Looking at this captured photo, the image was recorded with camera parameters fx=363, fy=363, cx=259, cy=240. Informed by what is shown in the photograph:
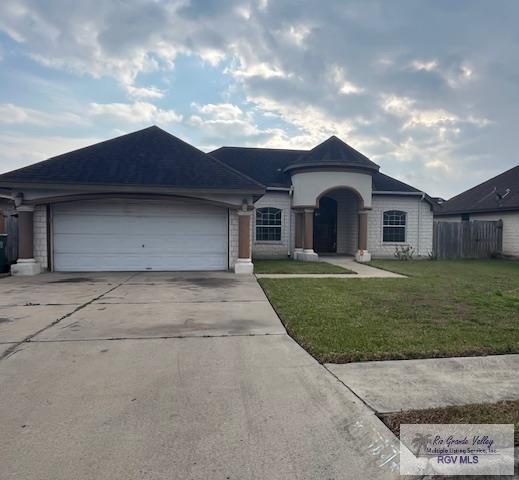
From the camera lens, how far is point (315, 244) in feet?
68.8

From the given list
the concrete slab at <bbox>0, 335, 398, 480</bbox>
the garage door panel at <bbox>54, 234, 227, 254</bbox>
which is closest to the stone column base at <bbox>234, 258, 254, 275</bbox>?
the garage door panel at <bbox>54, 234, 227, 254</bbox>

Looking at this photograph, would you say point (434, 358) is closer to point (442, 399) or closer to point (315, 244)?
point (442, 399)

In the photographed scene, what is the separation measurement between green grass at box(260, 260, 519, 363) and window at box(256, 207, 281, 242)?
7.48 meters

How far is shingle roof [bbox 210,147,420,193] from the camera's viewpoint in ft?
63.2

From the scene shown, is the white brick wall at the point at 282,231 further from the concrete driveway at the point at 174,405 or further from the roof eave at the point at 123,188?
the concrete driveway at the point at 174,405

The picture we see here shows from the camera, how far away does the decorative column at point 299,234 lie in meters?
17.9

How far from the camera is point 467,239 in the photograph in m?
19.7

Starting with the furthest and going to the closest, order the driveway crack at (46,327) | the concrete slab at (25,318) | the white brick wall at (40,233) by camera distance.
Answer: the white brick wall at (40,233) < the concrete slab at (25,318) < the driveway crack at (46,327)

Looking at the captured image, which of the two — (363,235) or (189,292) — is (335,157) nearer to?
(363,235)

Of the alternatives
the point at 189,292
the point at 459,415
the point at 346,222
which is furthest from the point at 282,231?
the point at 459,415

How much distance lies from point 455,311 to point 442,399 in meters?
4.19

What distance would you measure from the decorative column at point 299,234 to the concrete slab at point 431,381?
13.3 meters

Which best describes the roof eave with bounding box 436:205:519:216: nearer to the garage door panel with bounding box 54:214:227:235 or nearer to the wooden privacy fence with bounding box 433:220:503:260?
the wooden privacy fence with bounding box 433:220:503:260

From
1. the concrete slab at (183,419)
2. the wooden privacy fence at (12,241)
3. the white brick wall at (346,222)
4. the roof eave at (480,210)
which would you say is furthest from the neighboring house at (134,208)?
the roof eave at (480,210)
